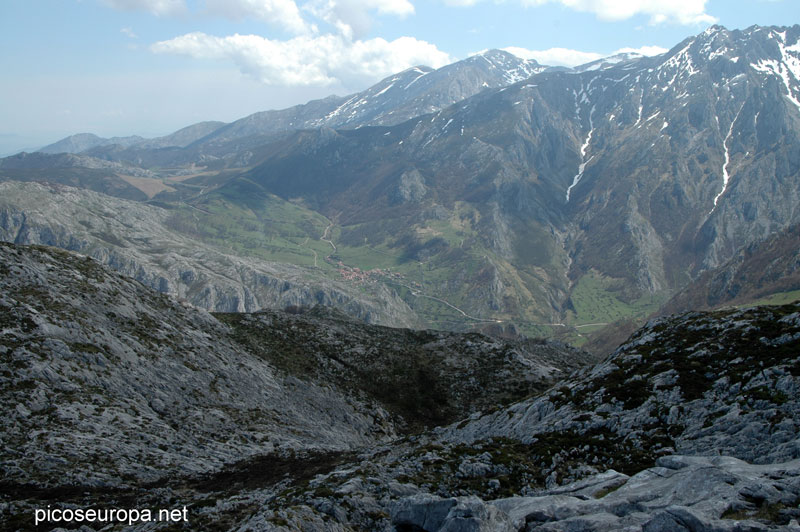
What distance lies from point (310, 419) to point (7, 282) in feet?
167

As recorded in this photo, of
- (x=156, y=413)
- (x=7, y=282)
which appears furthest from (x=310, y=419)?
(x=7, y=282)

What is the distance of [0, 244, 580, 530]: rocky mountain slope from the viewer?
148ft

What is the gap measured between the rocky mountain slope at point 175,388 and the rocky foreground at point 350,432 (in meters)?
0.30

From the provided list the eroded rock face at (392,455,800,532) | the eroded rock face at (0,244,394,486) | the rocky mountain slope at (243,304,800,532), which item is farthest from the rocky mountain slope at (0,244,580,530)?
the eroded rock face at (392,455,800,532)

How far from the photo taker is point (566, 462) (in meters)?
40.5

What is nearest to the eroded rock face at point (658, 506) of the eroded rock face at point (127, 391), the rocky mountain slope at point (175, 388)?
the rocky mountain slope at point (175, 388)

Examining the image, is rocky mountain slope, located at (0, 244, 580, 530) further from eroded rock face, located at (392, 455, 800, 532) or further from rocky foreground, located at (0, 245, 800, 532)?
eroded rock face, located at (392, 455, 800, 532)

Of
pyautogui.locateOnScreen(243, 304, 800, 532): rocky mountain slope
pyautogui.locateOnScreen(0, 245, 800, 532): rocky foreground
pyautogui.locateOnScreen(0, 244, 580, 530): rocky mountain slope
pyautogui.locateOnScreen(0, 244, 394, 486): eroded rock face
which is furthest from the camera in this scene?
pyautogui.locateOnScreen(0, 244, 394, 486): eroded rock face

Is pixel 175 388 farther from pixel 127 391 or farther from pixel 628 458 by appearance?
pixel 628 458

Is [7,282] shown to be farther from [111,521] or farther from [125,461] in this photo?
[111,521]

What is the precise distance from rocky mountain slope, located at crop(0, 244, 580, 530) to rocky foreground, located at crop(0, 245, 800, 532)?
295 mm

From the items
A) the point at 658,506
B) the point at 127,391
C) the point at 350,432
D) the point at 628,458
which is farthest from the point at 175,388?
the point at 658,506

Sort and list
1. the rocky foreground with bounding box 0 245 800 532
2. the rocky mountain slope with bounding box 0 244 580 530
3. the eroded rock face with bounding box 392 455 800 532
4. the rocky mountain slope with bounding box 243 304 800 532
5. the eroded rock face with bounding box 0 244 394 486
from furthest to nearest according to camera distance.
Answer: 1. the eroded rock face with bounding box 0 244 394 486
2. the rocky mountain slope with bounding box 0 244 580 530
3. the rocky foreground with bounding box 0 245 800 532
4. the rocky mountain slope with bounding box 243 304 800 532
5. the eroded rock face with bounding box 392 455 800 532

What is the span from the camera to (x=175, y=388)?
225ft
